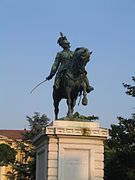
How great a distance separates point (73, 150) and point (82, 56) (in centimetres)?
276

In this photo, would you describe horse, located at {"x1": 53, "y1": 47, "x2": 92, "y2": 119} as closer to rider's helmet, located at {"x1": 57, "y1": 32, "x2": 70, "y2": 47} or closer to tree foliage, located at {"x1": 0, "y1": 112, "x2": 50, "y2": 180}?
rider's helmet, located at {"x1": 57, "y1": 32, "x2": 70, "y2": 47}

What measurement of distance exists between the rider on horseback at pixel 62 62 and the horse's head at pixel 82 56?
0.45m

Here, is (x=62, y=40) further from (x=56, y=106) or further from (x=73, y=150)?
(x=73, y=150)

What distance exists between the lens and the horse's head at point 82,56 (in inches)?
585

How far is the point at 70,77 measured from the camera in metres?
15.3

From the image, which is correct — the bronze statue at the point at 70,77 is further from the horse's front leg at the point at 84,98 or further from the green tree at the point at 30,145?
the green tree at the point at 30,145

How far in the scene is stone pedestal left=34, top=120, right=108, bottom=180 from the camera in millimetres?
14266

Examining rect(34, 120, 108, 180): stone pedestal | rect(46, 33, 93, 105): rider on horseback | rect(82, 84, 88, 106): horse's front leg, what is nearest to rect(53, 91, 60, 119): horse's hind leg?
rect(46, 33, 93, 105): rider on horseback

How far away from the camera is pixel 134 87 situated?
3559 centimetres

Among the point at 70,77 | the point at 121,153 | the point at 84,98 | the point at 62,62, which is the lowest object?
the point at 121,153

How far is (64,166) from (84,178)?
66 centimetres

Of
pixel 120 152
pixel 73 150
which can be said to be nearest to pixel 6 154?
pixel 120 152

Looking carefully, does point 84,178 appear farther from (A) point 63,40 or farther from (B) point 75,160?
(A) point 63,40

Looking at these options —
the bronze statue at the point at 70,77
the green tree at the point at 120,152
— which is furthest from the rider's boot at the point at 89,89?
the green tree at the point at 120,152
